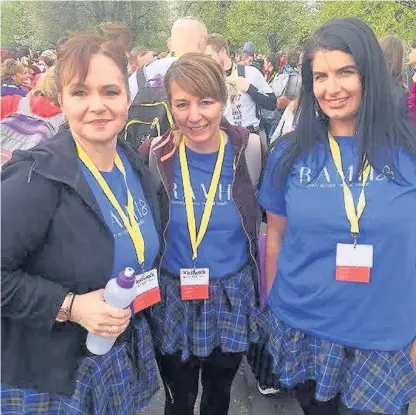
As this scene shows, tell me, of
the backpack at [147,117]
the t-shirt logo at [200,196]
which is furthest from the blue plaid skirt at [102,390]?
the backpack at [147,117]

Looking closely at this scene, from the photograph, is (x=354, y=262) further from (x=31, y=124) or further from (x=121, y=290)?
(x=31, y=124)

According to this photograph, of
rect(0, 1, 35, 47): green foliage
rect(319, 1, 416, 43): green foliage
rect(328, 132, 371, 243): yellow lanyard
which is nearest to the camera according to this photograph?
rect(328, 132, 371, 243): yellow lanyard

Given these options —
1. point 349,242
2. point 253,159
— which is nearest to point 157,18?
point 253,159

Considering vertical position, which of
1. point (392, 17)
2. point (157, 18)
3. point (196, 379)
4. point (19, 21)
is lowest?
point (196, 379)

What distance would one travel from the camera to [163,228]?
216 cm

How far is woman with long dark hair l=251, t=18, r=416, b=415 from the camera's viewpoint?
6.09ft

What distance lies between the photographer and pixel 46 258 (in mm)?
1642

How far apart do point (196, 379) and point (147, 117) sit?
1.57 m

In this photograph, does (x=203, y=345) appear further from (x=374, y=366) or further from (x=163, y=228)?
(x=374, y=366)

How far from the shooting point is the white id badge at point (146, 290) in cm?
192

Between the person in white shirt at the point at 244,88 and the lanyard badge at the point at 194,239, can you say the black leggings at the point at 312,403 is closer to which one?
the lanyard badge at the point at 194,239

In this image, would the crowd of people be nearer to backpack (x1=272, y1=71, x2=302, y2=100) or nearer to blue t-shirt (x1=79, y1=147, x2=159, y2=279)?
blue t-shirt (x1=79, y1=147, x2=159, y2=279)

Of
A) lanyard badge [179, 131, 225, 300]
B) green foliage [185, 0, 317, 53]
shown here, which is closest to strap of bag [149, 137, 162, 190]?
lanyard badge [179, 131, 225, 300]

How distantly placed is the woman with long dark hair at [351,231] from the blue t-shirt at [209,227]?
0.89ft
